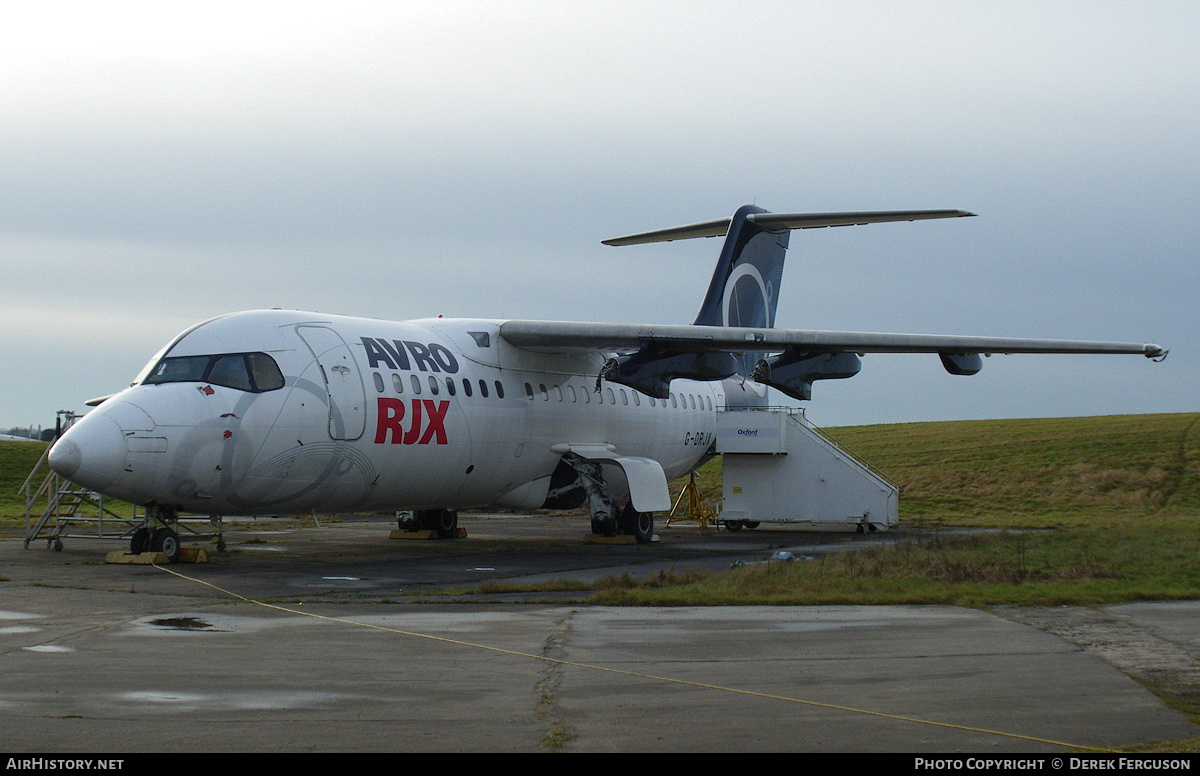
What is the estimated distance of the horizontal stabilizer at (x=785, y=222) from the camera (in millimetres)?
23422

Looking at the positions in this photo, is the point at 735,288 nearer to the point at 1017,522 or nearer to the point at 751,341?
the point at 751,341

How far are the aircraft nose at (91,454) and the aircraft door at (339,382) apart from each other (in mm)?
3134

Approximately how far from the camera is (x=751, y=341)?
68.6 feet

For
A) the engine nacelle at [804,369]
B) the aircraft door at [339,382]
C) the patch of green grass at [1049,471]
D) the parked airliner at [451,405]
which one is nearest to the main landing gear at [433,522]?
the parked airliner at [451,405]

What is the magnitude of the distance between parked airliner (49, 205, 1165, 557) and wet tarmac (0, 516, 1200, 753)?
2.29 metres

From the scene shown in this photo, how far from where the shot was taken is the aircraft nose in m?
14.7

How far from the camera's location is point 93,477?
48.6 feet

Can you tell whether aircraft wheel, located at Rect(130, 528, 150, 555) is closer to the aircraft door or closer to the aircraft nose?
the aircraft nose

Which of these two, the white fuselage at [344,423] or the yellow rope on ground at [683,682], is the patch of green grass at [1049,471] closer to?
the white fuselage at [344,423]

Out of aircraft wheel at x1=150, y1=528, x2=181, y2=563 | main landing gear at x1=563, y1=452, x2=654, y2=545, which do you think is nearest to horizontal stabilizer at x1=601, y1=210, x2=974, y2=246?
main landing gear at x1=563, y1=452, x2=654, y2=545

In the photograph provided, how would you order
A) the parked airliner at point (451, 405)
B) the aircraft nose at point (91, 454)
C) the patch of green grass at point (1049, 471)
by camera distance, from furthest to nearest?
1. the patch of green grass at point (1049, 471)
2. the parked airliner at point (451, 405)
3. the aircraft nose at point (91, 454)
